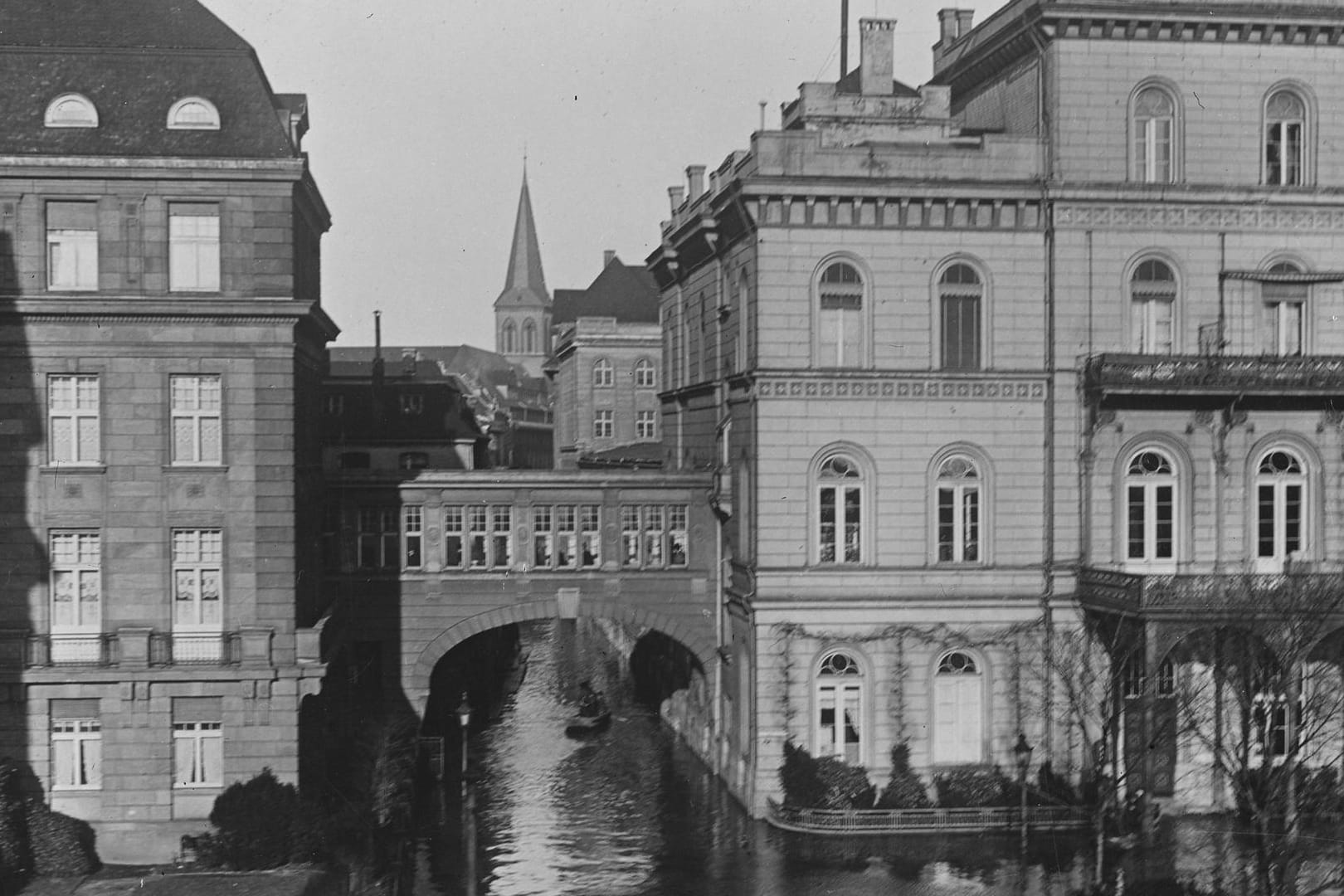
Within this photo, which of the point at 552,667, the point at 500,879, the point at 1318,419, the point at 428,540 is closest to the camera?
the point at 500,879

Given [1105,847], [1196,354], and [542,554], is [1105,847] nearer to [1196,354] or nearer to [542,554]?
[1196,354]

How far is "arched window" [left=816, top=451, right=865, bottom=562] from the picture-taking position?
38.3m

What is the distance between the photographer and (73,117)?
114 feet

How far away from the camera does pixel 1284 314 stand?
1547 inches

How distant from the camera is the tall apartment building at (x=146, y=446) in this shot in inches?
1341

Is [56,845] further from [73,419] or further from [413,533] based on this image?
[413,533]

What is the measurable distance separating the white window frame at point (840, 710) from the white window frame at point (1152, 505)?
25.6ft

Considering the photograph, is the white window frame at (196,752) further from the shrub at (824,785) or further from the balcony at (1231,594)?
the balcony at (1231,594)

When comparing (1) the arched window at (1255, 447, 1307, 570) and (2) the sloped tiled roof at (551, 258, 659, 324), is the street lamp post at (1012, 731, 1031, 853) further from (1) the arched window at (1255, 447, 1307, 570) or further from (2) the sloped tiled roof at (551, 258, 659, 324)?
(2) the sloped tiled roof at (551, 258, 659, 324)

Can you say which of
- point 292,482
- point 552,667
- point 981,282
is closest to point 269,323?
point 292,482

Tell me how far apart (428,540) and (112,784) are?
11.5m

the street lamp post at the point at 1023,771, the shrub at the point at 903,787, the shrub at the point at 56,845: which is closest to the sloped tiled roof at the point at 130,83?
the shrub at the point at 56,845

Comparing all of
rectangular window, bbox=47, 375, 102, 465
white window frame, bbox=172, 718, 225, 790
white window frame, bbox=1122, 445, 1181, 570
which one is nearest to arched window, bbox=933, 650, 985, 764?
white window frame, bbox=1122, 445, 1181, 570

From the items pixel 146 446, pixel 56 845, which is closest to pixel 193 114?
pixel 146 446
